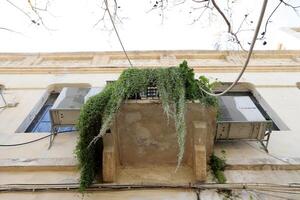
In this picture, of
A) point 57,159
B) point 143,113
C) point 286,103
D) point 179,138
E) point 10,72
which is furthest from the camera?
point 10,72

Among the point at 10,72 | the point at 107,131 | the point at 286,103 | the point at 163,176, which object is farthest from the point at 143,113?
the point at 10,72

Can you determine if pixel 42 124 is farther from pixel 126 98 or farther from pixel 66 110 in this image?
pixel 126 98

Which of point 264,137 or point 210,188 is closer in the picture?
point 210,188

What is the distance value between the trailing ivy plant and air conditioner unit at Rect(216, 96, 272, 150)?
→ 0.90 meters

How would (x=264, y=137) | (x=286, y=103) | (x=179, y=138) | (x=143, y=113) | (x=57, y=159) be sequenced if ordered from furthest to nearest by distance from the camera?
(x=286, y=103) < (x=264, y=137) < (x=57, y=159) < (x=143, y=113) < (x=179, y=138)

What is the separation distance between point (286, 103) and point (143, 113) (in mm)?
4841

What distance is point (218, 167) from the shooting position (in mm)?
6273

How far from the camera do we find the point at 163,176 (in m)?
6.09

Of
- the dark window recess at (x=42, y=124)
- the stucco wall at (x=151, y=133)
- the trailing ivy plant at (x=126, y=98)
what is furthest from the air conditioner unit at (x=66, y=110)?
the stucco wall at (x=151, y=133)

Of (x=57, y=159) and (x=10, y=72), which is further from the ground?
(x=10, y=72)

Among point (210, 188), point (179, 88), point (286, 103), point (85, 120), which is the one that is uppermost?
point (179, 88)

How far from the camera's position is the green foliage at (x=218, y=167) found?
6023 mm

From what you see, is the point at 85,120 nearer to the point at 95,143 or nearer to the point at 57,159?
the point at 95,143

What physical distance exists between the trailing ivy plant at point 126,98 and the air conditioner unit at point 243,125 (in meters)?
0.90
